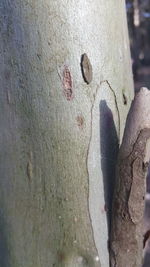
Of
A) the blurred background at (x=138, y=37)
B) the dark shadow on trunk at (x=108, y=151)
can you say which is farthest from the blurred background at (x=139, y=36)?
the dark shadow on trunk at (x=108, y=151)

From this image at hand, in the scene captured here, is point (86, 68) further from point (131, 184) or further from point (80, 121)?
point (131, 184)

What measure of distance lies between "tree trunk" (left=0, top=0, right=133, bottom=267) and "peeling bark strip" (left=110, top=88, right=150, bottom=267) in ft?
0.08

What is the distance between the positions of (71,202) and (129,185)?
0.34 ft

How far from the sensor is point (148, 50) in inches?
659

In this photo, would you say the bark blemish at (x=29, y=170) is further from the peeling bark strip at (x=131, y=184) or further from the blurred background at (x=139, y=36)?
the blurred background at (x=139, y=36)

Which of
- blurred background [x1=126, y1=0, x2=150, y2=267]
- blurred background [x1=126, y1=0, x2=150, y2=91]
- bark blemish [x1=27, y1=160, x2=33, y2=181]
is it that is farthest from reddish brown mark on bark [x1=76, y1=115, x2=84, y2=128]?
blurred background [x1=126, y1=0, x2=150, y2=91]

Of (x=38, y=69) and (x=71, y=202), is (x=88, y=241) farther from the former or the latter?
(x=38, y=69)

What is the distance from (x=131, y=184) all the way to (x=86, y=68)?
0.21 meters

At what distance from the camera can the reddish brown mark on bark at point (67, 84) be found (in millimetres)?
809

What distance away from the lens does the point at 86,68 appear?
820mm

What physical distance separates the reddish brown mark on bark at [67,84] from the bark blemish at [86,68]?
3cm

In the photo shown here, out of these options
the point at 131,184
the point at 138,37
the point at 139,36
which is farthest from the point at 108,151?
the point at 139,36

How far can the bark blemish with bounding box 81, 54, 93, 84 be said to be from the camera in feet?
2.68

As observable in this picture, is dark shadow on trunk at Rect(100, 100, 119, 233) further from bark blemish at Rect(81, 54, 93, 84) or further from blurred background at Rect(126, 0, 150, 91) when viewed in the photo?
blurred background at Rect(126, 0, 150, 91)
